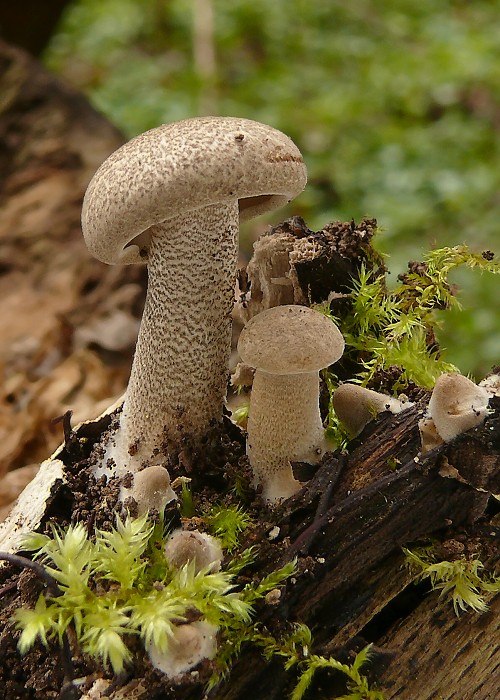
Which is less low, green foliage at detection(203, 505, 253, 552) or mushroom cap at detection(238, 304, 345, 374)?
mushroom cap at detection(238, 304, 345, 374)

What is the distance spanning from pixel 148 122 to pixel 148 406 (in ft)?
19.1

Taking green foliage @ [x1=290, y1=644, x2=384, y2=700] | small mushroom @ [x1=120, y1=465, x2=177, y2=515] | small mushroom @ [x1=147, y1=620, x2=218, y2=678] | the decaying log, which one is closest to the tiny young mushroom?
small mushroom @ [x1=120, y1=465, x2=177, y2=515]

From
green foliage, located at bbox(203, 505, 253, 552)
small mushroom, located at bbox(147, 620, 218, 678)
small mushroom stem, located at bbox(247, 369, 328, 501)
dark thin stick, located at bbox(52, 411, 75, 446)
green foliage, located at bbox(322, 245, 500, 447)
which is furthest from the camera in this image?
green foliage, located at bbox(322, 245, 500, 447)

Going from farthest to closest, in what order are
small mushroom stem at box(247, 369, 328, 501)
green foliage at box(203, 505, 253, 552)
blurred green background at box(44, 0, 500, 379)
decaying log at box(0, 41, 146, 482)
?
blurred green background at box(44, 0, 500, 379)
decaying log at box(0, 41, 146, 482)
small mushroom stem at box(247, 369, 328, 501)
green foliage at box(203, 505, 253, 552)

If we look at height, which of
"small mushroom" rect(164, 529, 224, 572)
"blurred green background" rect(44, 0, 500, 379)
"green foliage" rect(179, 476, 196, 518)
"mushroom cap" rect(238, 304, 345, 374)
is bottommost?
"blurred green background" rect(44, 0, 500, 379)

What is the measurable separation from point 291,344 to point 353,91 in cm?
732

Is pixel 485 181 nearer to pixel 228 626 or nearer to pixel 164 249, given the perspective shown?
pixel 164 249

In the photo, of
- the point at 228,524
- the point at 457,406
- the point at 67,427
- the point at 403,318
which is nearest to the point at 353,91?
the point at 403,318

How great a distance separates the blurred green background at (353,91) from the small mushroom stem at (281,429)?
3361mm

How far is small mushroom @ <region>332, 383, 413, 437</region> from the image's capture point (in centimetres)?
220

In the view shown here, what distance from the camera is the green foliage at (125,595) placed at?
1753 millimetres

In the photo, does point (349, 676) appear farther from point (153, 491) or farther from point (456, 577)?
point (153, 491)

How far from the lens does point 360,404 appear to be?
220cm

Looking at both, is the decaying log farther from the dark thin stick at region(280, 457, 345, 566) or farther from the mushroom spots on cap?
the mushroom spots on cap
